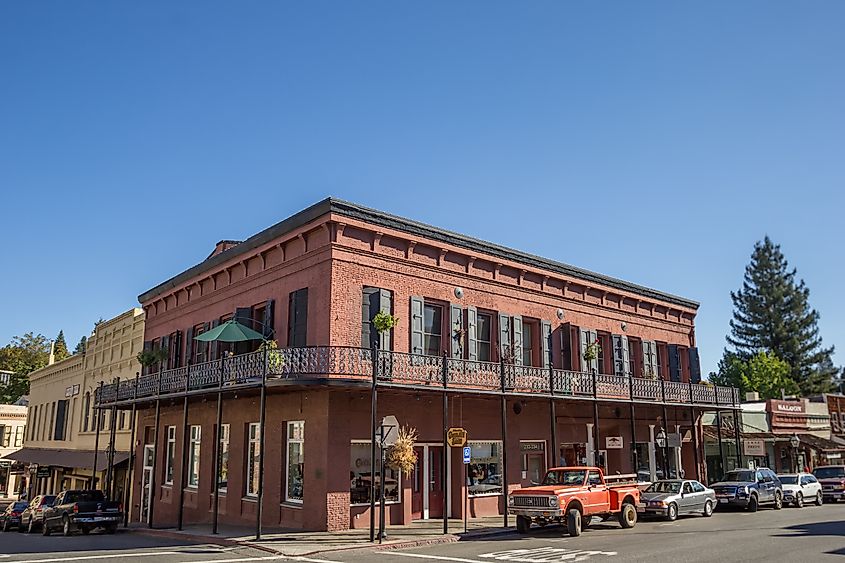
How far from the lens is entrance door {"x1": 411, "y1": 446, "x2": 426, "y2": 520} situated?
21042 millimetres

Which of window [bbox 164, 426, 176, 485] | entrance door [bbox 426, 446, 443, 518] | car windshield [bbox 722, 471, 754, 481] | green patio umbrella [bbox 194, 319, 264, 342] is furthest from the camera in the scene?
window [bbox 164, 426, 176, 485]

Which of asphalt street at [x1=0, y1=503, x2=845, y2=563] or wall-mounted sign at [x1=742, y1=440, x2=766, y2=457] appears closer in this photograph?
asphalt street at [x1=0, y1=503, x2=845, y2=563]

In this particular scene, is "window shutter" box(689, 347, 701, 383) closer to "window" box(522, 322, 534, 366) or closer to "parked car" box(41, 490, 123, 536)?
"window" box(522, 322, 534, 366)

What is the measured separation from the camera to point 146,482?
2977 centimetres

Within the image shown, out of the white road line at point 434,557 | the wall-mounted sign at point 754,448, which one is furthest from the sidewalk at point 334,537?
the wall-mounted sign at point 754,448

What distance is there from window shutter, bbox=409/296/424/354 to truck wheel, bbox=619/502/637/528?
755cm

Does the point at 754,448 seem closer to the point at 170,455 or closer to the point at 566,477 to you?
the point at 566,477

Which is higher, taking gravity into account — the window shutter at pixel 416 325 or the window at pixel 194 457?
the window shutter at pixel 416 325

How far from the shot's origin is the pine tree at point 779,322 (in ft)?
241

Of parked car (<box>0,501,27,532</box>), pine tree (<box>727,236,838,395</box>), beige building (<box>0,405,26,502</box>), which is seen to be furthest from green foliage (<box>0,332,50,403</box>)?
pine tree (<box>727,236,838,395</box>)

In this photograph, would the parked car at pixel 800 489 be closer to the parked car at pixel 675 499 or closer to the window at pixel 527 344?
the parked car at pixel 675 499

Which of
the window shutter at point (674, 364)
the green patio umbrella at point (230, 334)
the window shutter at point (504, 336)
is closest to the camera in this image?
the green patio umbrella at point (230, 334)

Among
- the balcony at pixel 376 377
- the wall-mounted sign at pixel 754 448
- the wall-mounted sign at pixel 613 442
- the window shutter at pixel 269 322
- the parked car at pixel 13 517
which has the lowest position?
the parked car at pixel 13 517

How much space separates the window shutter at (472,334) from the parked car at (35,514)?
17.4 metres
